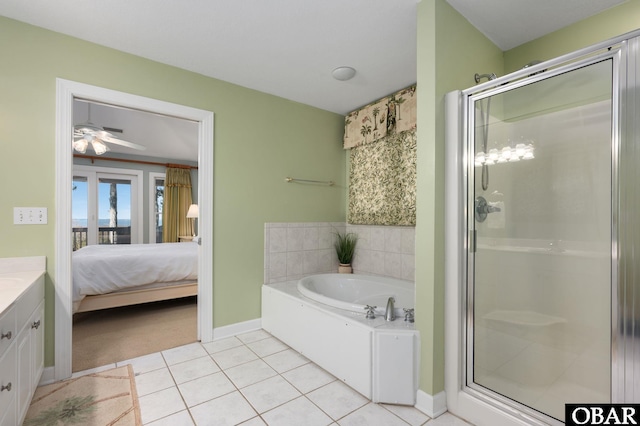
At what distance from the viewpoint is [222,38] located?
2.13 m

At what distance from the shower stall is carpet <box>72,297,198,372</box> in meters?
2.38

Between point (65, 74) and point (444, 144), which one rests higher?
point (65, 74)

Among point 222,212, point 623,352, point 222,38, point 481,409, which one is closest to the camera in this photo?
point 623,352

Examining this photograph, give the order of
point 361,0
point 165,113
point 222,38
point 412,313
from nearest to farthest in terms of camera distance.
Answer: point 361,0
point 412,313
point 222,38
point 165,113

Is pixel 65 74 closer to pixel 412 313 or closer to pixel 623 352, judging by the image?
pixel 412 313

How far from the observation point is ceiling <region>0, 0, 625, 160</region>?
181 cm

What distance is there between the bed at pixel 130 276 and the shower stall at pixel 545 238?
3.03m

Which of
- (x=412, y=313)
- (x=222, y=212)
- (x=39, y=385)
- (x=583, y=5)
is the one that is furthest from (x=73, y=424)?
(x=583, y=5)

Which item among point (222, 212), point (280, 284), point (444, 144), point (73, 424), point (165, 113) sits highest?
point (165, 113)

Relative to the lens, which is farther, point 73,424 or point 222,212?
point 222,212

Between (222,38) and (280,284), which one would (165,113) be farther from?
(280,284)

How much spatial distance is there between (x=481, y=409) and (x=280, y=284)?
190 centimetres

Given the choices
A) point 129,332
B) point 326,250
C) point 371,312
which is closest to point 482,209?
point 371,312

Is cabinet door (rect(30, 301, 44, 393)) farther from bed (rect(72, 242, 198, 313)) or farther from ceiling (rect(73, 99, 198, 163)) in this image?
ceiling (rect(73, 99, 198, 163))
